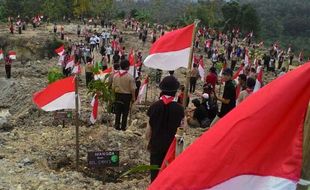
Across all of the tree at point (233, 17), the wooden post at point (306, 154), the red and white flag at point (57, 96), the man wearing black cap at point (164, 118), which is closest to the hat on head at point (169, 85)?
the man wearing black cap at point (164, 118)

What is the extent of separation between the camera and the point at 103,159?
7055mm

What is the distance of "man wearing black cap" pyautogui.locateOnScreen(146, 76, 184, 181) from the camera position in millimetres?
5137

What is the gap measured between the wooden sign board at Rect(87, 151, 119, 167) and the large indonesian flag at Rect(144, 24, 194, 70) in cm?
152

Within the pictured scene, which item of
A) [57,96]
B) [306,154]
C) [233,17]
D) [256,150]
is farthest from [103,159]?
[233,17]

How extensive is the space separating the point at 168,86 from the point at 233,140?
2.52 m

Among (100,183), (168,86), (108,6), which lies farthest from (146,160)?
(108,6)

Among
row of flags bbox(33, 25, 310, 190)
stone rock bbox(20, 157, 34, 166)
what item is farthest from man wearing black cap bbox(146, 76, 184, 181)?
stone rock bbox(20, 157, 34, 166)

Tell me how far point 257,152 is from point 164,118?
283cm

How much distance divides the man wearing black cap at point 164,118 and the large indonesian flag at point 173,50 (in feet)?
5.49

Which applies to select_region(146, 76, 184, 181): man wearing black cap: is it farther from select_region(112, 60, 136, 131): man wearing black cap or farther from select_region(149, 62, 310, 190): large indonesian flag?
select_region(112, 60, 136, 131): man wearing black cap

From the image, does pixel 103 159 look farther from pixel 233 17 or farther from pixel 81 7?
pixel 81 7

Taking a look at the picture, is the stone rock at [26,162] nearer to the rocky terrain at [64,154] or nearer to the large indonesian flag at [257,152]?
the rocky terrain at [64,154]

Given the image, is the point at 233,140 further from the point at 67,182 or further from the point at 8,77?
the point at 8,77

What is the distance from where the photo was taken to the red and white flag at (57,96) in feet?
22.8
